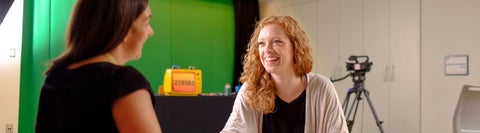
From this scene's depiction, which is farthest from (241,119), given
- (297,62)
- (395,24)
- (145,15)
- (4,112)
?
(395,24)

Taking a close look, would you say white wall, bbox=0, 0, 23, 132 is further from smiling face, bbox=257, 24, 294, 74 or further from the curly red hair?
smiling face, bbox=257, 24, 294, 74

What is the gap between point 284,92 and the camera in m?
1.78

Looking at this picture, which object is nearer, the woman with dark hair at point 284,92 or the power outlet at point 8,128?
the woman with dark hair at point 284,92

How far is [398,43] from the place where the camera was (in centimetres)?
483

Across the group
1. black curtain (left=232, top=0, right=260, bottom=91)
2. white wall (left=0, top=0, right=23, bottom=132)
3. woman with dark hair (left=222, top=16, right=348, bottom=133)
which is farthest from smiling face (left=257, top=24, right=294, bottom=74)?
black curtain (left=232, top=0, right=260, bottom=91)

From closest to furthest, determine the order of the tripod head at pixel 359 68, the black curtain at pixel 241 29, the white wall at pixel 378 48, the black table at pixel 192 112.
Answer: the black table at pixel 192 112 < the tripod head at pixel 359 68 < the white wall at pixel 378 48 < the black curtain at pixel 241 29

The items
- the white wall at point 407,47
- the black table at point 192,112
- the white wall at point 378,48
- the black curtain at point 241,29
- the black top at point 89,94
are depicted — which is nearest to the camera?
the black top at point 89,94

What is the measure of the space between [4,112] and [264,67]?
3.36 m

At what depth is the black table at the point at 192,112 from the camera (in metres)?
2.22

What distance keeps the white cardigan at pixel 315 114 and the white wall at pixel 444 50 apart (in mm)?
3134

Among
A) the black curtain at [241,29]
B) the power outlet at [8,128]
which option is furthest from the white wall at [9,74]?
the black curtain at [241,29]

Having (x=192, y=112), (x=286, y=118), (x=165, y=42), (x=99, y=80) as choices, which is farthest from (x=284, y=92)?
(x=165, y=42)

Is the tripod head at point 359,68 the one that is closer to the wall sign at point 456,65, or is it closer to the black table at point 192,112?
the wall sign at point 456,65

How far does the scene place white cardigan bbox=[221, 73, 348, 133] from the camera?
1.66m
